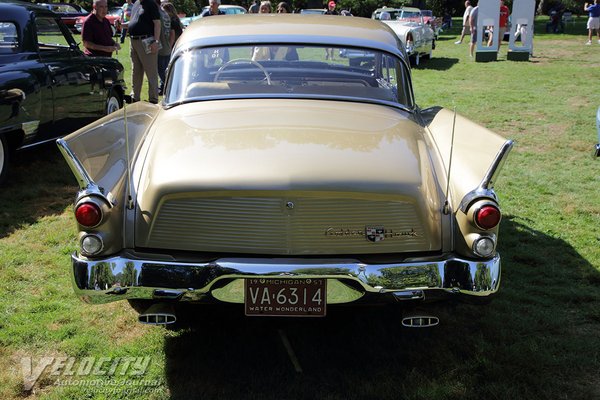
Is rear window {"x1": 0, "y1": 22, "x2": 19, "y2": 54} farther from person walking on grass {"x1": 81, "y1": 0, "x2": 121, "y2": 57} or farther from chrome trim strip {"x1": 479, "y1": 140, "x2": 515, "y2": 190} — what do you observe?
chrome trim strip {"x1": 479, "y1": 140, "x2": 515, "y2": 190}

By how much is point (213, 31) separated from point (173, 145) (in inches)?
60.6

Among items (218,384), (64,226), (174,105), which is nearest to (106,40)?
(64,226)

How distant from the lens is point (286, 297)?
3008 millimetres

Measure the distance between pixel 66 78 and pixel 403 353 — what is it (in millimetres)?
5102

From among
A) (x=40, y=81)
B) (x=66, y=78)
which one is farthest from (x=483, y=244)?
(x=66, y=78)

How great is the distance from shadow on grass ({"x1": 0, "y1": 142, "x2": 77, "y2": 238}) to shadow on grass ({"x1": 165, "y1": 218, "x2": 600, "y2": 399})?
2.62 m

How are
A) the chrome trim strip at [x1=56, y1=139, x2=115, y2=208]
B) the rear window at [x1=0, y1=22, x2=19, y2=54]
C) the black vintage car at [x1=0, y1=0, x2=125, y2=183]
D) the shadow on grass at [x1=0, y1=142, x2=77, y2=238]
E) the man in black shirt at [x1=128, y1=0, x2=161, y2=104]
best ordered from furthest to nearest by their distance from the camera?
the man in black shirt at [x1=128, y1=0, x2=161, y2=104]
the rear window at [x1=0, y1=22, x2=19, y2=54]
the black vintage car at [x1=0, y1=0, x2=125, y2=183]
the shadow on grass at [x1=0, y1=142, x2=77, y2=238]
the chrome trim strip at [x1=56, y1=139, x2=115, y2=208]

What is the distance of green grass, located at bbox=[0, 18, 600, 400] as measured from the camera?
10.2ft

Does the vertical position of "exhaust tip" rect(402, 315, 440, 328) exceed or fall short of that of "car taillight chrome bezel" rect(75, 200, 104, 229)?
it falls short

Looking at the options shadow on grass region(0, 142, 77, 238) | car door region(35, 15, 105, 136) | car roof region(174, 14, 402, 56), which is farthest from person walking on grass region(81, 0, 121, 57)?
car roof region(174, 14, 402, 56)

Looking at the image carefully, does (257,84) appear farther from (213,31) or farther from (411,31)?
(411,31)

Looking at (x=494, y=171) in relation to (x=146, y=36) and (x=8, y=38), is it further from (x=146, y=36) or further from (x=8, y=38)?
(x=146, y=36)

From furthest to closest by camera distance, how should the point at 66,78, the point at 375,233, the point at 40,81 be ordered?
the point at 66,78 < the point at 40,81 < the point at 375,233

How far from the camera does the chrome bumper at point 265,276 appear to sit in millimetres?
2953
